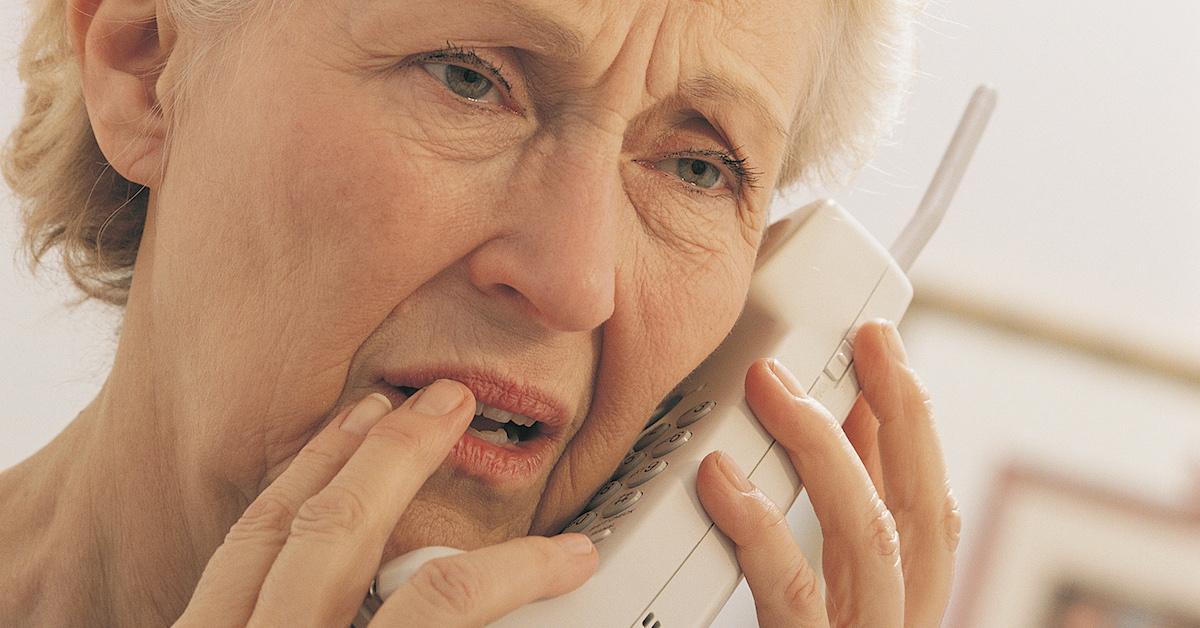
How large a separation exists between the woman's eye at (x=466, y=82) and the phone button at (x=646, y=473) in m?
0.36

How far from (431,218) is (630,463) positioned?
35cm

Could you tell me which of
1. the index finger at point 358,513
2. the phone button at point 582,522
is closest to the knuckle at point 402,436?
the index finger at point 358,513

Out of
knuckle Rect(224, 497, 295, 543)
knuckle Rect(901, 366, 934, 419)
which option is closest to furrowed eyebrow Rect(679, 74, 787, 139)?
knuckle Rect(901, 366, 934, 419)

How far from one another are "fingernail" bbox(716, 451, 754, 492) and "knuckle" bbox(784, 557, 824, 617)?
0.08 meters

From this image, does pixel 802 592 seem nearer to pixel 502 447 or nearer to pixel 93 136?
pixel 502 447

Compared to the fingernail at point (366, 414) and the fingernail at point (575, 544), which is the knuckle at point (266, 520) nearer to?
the fingernail at point (366, 414)

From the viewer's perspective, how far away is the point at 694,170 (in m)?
1.08

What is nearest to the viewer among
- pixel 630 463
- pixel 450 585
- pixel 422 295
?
pixel 450 585

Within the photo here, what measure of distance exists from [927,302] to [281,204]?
993 millimetres

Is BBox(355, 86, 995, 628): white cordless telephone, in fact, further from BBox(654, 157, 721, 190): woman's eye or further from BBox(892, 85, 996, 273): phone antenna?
BBox(654, 157, 721, 190): woman's eye

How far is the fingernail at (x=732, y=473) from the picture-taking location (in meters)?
1.01

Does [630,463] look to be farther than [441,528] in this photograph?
Yes

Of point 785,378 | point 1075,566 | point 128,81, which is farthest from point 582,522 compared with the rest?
point 1075,566

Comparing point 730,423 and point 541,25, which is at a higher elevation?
point 541,25
